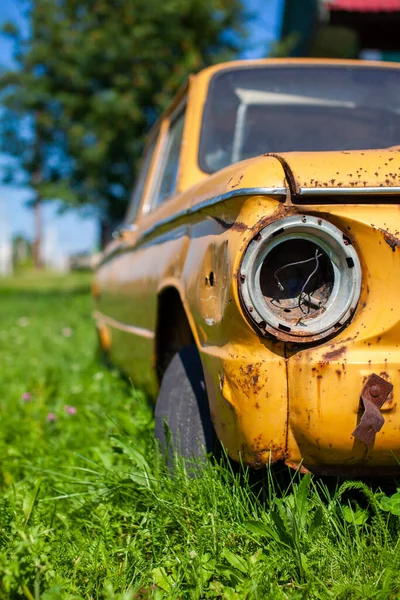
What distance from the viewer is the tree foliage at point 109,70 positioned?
12.8m

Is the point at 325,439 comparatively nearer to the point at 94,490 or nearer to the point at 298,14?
the point at 94,490

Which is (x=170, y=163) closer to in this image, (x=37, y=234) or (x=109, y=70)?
(x=109, y=70)

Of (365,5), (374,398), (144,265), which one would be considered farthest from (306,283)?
(365,5)

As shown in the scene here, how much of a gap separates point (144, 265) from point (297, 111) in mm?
976

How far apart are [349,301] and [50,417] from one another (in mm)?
1986

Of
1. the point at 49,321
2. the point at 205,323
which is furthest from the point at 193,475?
the point at 49,321

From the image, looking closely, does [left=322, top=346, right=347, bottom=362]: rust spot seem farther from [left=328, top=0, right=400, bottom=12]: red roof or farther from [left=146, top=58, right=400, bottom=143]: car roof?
[left=328, top=0, right=400, bottom=12]: red roof

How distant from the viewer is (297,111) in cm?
316

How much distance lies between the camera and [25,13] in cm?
1537

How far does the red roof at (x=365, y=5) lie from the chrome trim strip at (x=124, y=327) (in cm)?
641

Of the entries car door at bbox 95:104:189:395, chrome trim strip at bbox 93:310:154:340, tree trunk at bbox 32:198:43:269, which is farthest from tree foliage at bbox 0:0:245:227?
tree trunk at bbox 32:198:43:269

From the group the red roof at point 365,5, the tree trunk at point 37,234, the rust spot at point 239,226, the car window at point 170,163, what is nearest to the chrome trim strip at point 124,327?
the car window at point 170,163

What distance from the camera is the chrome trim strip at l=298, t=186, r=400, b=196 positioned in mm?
1820

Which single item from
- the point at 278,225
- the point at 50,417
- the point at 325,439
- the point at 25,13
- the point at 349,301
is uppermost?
the point at 25,13
